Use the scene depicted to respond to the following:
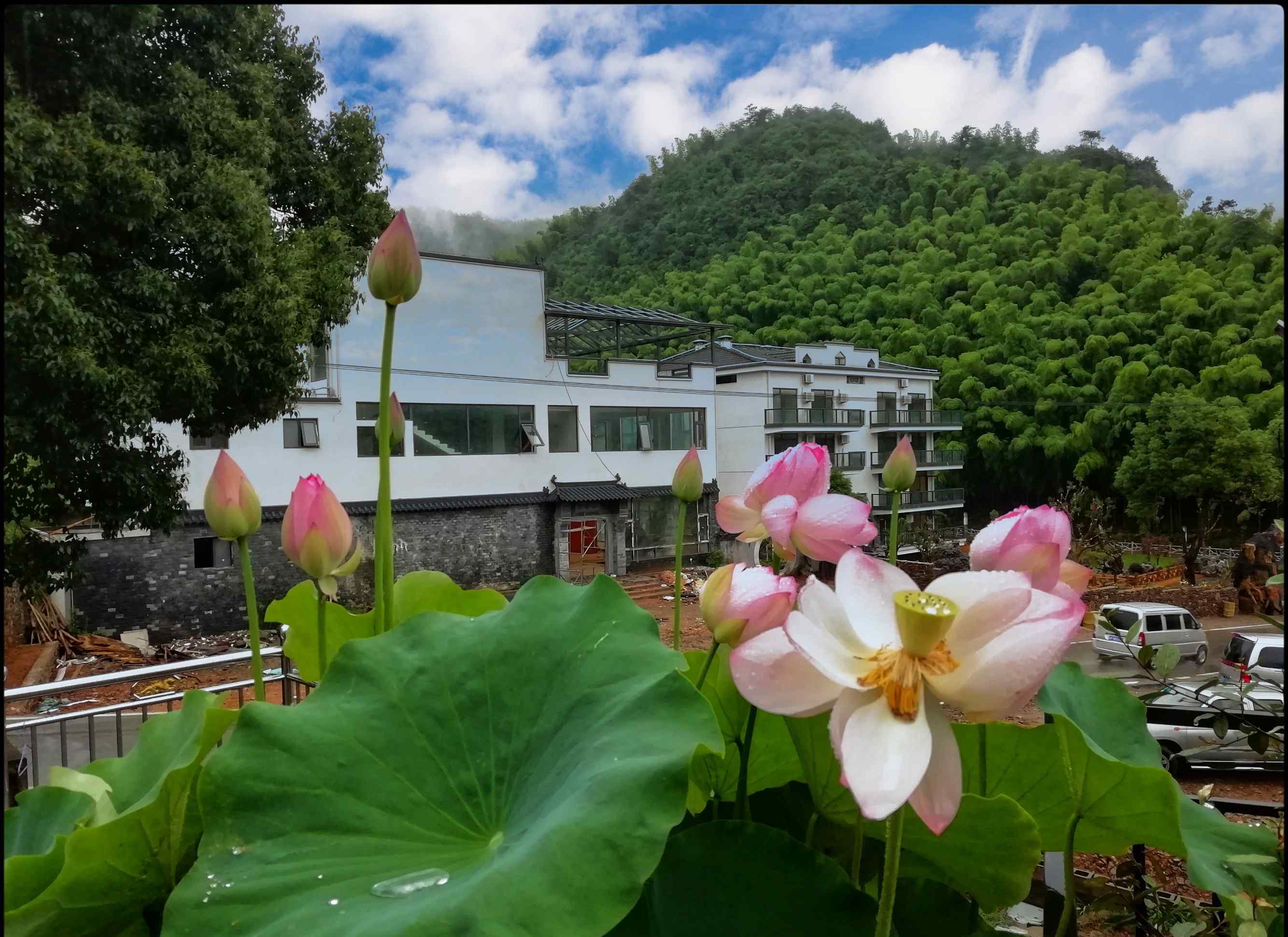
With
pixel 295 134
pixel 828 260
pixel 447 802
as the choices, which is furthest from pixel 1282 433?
pixel 295 134

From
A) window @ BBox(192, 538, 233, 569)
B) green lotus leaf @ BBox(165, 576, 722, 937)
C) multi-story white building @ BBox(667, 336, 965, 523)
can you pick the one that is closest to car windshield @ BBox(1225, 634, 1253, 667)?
green lotus leaf @ BBox(165, 576, 722, 937)

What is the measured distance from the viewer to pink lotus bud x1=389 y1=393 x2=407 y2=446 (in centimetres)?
24

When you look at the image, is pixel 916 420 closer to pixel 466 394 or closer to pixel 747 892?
pixel 466 394

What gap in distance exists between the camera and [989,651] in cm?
13

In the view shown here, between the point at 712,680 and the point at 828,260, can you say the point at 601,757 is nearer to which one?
the point at 712,680

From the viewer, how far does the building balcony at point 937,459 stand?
3086mm

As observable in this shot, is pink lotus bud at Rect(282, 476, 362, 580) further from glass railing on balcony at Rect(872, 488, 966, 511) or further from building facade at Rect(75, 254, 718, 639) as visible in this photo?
glass railing on balcony at Rect(872, 488, 966, 511)

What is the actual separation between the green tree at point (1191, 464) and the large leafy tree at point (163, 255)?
2.29 metres

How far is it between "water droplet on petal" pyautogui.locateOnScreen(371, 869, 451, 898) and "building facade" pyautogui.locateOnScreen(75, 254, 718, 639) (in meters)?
2.25

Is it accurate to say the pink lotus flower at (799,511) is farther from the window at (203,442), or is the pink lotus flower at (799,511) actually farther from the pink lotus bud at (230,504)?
the window at (203,442)

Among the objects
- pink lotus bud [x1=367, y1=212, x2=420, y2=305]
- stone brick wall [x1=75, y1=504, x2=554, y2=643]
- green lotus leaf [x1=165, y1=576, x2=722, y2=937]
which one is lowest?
stone brick wall [x1=75, y1=504, x2=554, y2=643]

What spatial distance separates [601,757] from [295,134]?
2.63 metres

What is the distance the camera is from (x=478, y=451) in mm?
3539

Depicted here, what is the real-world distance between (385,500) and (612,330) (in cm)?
382
